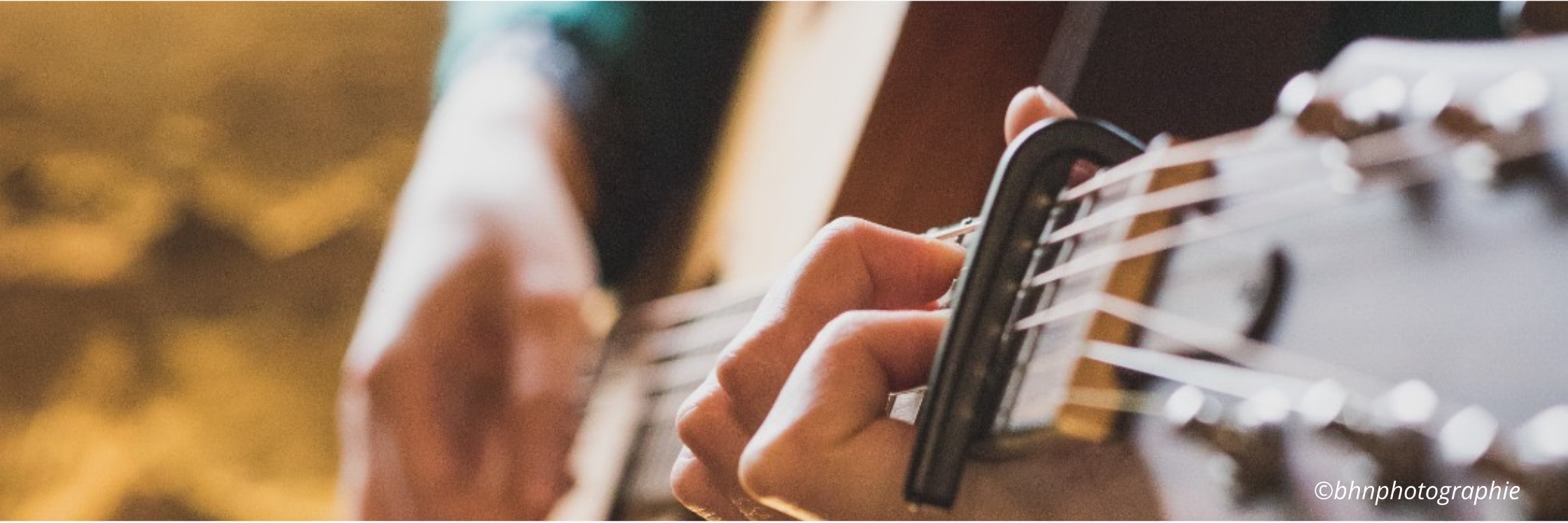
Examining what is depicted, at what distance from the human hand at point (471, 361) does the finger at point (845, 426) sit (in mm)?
474

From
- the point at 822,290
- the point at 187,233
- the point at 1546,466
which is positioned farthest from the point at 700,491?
the point at 187,233

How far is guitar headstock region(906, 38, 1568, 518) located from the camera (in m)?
0.24

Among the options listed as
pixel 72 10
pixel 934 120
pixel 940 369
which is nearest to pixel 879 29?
pixel 934 120

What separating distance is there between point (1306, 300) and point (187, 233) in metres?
1.19

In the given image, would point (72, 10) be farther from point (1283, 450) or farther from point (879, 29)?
point (1283, 450)

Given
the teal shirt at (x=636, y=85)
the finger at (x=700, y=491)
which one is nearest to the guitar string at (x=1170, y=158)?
the finger at (x=700, y=491)

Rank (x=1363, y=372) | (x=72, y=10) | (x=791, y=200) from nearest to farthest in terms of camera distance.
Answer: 1. (x=1363, y=372)
2. (x=791, y=200)
3. (x=72, y=10)

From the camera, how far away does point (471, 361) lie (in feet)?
2.63

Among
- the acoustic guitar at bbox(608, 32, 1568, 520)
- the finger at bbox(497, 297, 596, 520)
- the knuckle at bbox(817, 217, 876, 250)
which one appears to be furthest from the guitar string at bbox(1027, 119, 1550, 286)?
the finger at bbox(497, 297, 596, 520)

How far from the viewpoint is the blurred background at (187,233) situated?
102 centimetres

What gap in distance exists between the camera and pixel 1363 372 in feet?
0.89

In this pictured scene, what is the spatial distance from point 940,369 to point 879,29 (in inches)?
17.1

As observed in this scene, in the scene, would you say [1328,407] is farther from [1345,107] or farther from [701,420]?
[701,420]

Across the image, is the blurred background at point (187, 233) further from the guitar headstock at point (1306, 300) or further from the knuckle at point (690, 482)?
the guitar headstock at point (1306, 300)
